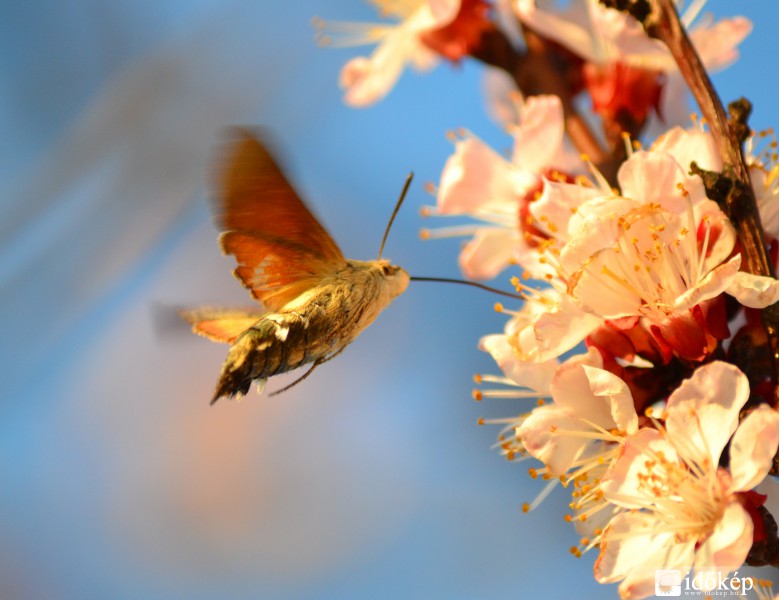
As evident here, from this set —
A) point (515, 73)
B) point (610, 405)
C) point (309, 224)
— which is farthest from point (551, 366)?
point (515, 73)

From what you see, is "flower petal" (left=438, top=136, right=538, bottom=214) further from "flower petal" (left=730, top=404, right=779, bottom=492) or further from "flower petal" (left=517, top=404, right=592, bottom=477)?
"flower petal" (left=730, top=404, right=779, bottom=492)

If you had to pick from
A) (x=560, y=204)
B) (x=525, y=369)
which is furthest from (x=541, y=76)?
(x=525, y=369)

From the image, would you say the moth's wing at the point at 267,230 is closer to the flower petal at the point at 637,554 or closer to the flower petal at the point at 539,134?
the flower petal at the point at 539,134

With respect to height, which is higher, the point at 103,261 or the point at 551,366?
the point at 103,261

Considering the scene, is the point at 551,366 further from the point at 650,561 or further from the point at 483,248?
the point at 483,248

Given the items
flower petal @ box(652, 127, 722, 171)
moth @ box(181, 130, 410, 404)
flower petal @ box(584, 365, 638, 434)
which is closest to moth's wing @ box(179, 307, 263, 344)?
moth @ box(181, 130, 410, 404)

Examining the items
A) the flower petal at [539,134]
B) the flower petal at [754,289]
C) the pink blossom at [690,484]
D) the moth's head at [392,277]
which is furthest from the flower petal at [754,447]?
the flower petal at [539,134]
